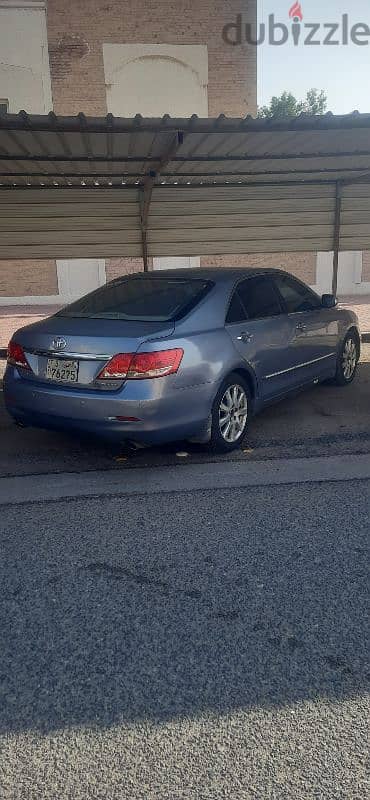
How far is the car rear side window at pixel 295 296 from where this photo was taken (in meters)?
5.93

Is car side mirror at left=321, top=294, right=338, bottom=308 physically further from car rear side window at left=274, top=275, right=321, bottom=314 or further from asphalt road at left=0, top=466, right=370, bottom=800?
asphalt road at left=0, top=466, right=370, bottom=800

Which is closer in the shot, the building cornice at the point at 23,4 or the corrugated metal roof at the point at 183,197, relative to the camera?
the corrugated metal roof at the point at 183,197

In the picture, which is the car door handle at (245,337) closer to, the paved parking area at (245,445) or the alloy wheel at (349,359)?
the paved parking area at (245,445)

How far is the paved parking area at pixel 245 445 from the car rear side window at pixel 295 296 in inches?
42.4

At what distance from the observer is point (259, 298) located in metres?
5.48

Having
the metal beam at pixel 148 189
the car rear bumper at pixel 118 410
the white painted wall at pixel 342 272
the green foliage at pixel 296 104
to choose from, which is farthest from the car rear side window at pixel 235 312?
the green foliage at pixel 296 104

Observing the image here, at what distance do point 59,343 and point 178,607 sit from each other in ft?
7.33

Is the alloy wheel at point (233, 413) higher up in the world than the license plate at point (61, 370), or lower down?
lower down

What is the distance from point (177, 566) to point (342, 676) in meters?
1.10

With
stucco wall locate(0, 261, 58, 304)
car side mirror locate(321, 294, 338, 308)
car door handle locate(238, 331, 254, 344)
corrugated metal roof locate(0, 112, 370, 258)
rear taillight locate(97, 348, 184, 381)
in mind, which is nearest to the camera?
rear taillight locate(97, 348, 184, 381)

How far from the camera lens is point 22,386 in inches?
182

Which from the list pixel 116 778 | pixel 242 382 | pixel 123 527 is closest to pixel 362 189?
pixel 242 382

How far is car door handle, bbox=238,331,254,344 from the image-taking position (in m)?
4.96

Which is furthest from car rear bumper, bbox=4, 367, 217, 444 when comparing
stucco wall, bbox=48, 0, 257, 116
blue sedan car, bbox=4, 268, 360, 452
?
stucco wall, bbox=48, 0, 257, 116
